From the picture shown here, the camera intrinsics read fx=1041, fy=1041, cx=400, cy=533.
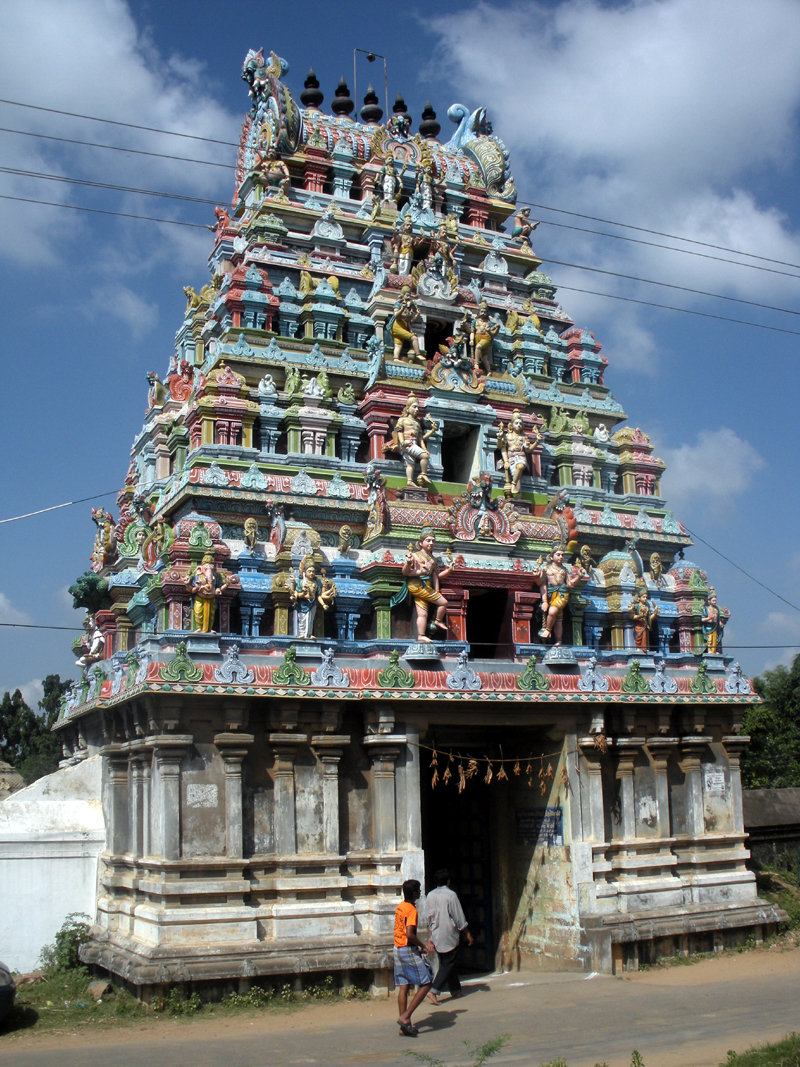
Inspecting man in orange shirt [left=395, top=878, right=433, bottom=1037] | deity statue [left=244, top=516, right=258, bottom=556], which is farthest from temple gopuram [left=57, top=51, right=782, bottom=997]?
man in orange shirt [left=395, top=878, right=433, bottom=1037]

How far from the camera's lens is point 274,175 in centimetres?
2822

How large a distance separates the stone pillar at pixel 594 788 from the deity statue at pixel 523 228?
52.2ft

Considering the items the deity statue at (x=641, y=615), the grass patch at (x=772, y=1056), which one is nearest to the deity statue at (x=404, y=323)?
the deity statue at (x=641, y=615)

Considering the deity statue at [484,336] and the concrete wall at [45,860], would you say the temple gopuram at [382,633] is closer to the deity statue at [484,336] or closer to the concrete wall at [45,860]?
the deity statue at [484,336]

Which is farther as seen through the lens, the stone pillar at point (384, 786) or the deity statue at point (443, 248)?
the deity statue at point (443, 248)

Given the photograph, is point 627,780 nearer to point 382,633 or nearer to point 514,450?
point 382,633

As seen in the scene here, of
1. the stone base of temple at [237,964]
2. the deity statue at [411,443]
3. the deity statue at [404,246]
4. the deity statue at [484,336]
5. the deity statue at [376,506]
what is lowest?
the stone base of temple at [237,964]

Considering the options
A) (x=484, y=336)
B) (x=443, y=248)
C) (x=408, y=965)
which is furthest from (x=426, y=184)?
(x=408, y=965)

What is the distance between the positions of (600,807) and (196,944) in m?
8.46

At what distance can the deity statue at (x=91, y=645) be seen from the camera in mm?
25328

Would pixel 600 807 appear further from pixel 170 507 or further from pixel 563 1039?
pixel 170 507

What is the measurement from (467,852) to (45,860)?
9157 mm

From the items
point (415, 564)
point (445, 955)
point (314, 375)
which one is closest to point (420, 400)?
point (314, 375)

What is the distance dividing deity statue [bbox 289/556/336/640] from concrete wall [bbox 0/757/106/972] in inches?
248
